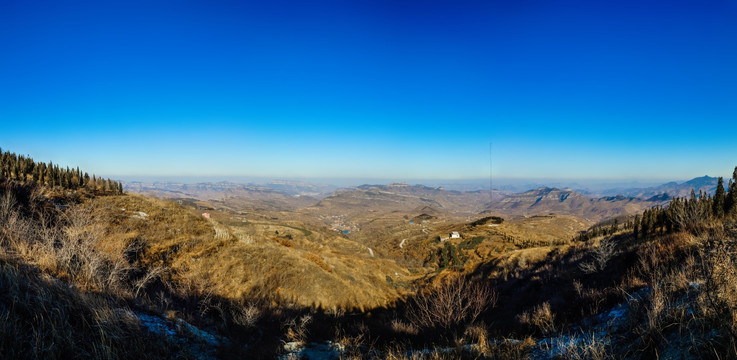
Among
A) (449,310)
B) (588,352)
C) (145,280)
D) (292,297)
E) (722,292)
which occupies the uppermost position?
(722,292)

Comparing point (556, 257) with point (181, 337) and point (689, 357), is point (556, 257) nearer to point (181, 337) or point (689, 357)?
point (689, 357)

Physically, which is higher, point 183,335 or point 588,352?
point 588,352

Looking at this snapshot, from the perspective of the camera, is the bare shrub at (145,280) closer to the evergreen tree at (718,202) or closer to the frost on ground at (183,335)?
the frost on ground at (183,335)

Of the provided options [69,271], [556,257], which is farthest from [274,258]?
[556,257]

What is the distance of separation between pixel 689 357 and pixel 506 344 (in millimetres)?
3312

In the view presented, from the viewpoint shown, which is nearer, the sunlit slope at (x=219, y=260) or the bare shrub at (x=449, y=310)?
the bare shrub at (x=449, y=310)

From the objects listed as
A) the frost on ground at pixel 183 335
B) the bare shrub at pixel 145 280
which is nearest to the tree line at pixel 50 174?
the bare shrub at pixel 145 280

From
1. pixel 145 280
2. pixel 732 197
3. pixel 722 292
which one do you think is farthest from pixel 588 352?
pixel 732 197

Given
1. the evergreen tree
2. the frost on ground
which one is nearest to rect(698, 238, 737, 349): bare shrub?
the frost on ground

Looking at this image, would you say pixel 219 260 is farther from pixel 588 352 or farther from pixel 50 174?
pixel 50 174

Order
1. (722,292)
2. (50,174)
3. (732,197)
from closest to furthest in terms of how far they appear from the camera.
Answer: (722,292) < (732,197) < (50,174)

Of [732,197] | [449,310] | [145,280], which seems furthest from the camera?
[732,197]

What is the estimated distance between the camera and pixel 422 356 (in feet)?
18.2

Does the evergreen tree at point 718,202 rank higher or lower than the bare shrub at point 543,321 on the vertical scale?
higher
